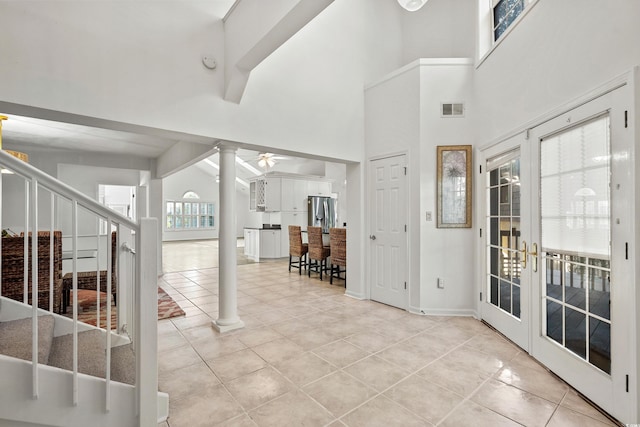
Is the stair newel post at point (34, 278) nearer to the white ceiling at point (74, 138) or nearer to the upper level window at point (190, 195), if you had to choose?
the white ceiling at point (74, 138)

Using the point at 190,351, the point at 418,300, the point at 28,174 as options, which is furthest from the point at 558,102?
the point at 190,351

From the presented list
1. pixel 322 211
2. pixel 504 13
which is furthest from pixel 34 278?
pixel 322 211

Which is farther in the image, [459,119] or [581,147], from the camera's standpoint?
[459,119]

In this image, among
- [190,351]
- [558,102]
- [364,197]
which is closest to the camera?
[558,102]

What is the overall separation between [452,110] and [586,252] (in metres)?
2.27

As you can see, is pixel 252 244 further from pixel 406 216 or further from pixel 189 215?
pixel 189 215

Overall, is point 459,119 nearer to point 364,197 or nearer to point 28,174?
point 364,197

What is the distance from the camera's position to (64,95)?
2.33m

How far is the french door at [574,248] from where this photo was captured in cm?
189

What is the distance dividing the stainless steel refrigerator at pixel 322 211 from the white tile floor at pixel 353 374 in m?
5.58

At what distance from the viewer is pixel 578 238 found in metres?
2.27

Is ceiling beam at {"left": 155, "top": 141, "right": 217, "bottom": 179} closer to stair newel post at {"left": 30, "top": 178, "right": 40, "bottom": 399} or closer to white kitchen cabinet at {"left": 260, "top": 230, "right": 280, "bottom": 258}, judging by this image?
stair newel post at {"left": 30, "top": 178, "right": 40, "bottom": 399}

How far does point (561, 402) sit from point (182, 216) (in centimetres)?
1390

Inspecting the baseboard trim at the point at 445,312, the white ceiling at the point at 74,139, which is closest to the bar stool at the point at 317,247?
the baseboard trim at the point at 445,312
